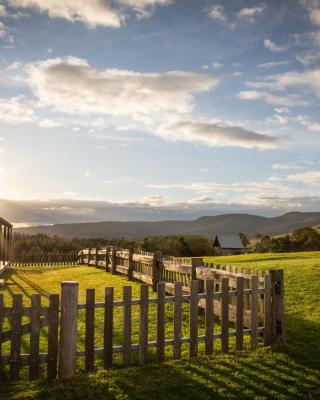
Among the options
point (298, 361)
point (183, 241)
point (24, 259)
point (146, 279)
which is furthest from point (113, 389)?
point (183, 241)

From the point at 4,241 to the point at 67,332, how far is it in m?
23.3

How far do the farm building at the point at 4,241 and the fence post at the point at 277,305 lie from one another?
19.4m

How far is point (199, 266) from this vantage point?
1169cm

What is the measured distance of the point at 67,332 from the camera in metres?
6.53

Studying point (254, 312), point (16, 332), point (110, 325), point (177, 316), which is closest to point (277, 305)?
point (254, 312)

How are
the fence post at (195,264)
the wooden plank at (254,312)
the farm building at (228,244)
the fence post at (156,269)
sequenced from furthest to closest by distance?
the farm building at (228,244), the fence post at (156,269), the fence post at (195,264), the wooden plank at (254,312)

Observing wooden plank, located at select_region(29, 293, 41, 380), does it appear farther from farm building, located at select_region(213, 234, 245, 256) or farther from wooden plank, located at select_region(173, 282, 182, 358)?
farm building, located at select_region(213, 234, 245, 256)

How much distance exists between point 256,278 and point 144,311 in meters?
2.48

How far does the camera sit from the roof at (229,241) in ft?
255

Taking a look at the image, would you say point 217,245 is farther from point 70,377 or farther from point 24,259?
point 70,377

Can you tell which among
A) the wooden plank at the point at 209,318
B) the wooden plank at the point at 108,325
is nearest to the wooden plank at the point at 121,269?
the wooden plank at the point at 209,318

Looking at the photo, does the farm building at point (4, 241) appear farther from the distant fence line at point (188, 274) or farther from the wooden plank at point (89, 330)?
the wooden plank at point (89, 330)

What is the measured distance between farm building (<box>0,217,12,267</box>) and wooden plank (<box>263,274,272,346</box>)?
63.4 feet

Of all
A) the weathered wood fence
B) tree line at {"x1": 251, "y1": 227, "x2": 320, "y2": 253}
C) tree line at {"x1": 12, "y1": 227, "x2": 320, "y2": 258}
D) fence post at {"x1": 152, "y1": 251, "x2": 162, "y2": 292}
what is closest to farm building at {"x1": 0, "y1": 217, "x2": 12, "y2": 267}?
the weathered wood fence
